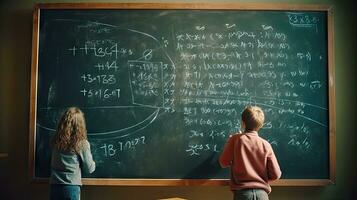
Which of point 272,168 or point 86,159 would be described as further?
point 86,159

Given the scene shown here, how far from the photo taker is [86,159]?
3.09 m

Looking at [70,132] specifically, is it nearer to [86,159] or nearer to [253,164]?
[86,159]

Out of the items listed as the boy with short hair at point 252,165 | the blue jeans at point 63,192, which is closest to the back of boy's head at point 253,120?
the boy with short hair at point 252,165

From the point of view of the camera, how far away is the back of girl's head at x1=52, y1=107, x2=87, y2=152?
305cm

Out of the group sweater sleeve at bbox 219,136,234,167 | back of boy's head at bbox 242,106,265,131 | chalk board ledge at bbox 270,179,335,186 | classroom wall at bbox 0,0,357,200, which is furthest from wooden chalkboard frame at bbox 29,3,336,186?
back of boy's head at bbox 242,106,265,131

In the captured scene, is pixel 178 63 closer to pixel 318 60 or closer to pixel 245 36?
pixel 245 36

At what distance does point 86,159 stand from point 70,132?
0.81 ft

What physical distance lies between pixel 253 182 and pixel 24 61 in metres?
2.31

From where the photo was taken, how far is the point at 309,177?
11.1ft

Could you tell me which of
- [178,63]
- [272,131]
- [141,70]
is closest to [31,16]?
[141,70]

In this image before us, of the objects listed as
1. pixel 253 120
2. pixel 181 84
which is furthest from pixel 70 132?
pixel 253 120

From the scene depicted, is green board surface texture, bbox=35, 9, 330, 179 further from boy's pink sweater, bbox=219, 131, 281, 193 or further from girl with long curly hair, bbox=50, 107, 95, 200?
boy's pink sweater, bbox=219, 131, 281, 193

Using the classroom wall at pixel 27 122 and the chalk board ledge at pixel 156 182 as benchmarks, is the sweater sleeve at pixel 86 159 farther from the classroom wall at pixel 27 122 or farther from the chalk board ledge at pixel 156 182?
the classroom wall at pixel 27 122

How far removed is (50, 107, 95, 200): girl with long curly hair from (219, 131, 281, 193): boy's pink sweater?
1166 mm
